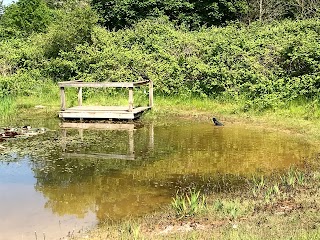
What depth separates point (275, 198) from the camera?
20.7 ft

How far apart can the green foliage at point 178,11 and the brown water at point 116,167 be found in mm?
19189

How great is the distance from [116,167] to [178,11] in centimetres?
2406

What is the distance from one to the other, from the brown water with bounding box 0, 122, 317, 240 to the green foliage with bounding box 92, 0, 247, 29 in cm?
1919

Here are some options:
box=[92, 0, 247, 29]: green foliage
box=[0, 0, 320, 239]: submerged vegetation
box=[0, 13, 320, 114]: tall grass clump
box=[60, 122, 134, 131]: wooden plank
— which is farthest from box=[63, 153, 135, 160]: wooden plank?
box=[92, 0, 247, 29]: green foliage

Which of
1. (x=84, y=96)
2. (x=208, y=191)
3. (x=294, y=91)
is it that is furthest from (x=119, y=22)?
(x=208, y=191)

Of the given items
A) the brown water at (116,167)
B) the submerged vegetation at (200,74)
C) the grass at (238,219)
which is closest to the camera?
the grass at (238,219)

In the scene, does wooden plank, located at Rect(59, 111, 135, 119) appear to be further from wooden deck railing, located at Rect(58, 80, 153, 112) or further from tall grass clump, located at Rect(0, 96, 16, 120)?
tall grass clump, located at Rect(0, 96, 16, 120)

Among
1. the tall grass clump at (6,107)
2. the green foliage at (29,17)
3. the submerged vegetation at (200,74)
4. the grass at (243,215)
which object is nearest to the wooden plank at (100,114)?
the submerged vegetation at (200,74)

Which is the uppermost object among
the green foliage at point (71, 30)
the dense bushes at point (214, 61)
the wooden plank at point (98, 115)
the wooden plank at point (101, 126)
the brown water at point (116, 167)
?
the green foliage at point (71, 30)

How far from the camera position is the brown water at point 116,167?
6.40 meters

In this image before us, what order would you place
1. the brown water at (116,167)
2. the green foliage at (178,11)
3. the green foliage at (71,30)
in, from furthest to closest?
the green foliage at (178,11)
the green foliage at (71,30)
the brown water at (116,167)

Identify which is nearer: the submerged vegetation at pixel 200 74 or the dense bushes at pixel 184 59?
the submerged vegetation at pixel 200 74

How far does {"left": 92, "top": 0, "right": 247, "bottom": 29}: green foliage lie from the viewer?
99.5 ft

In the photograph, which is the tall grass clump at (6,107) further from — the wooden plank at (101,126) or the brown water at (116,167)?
the brown water at (116,167)
